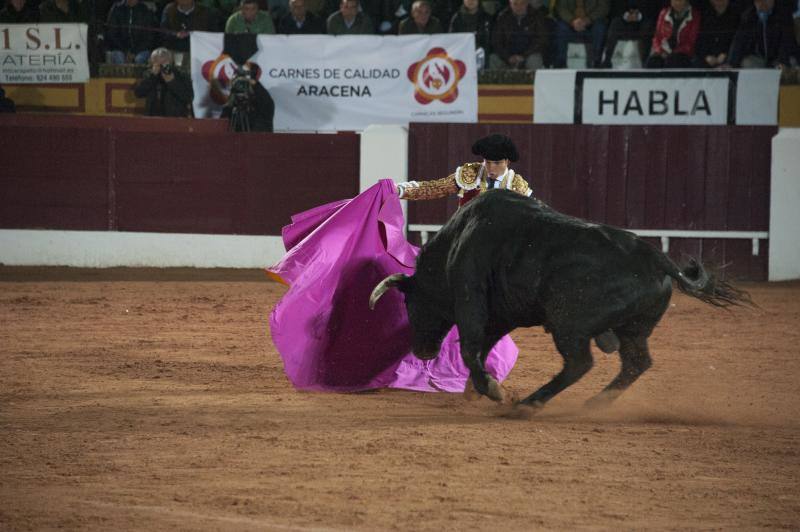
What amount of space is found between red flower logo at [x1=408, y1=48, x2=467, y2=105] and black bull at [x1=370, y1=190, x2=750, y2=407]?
19.3ft

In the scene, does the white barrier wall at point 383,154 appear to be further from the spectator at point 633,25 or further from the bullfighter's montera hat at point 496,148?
the bullfighter's montera hat at point 496,148

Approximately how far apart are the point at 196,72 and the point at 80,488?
806cm

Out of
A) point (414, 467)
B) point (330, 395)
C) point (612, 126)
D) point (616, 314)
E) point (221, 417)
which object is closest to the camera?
point (414, 467)

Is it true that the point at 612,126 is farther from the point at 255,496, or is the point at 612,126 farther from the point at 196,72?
the point at 255,496

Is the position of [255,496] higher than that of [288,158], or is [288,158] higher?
[288,158]

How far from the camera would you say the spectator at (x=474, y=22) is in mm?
11617

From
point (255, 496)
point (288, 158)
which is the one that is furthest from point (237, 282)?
point (255, 496)

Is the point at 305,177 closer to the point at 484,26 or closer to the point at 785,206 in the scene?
the point at 484,26

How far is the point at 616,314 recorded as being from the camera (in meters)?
4.77

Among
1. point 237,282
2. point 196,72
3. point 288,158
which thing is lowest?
point 237,282

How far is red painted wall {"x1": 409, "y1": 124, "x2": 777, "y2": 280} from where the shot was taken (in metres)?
10.9

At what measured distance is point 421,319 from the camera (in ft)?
18.2

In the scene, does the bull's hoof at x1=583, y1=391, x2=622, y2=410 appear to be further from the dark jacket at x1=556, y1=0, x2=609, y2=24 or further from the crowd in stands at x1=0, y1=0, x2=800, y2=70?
the dark jacket at x1=556, y1=0, x2=609, y2=24

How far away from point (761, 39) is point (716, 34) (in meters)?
0.42
